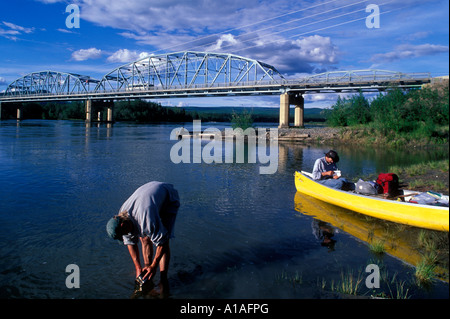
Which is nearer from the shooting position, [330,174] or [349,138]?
[330,174]

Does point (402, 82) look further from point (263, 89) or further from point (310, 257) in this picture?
point (310, 257)

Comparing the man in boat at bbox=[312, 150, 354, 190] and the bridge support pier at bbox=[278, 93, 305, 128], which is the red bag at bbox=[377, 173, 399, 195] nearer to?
the man in boat at bbox=[312, 150, 354, 190]

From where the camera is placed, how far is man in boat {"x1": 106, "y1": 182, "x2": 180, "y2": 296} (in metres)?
4.75

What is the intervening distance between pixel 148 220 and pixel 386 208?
21.3 ft

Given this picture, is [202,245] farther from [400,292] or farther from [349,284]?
→ [400,292]

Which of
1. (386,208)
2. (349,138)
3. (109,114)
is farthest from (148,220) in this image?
(109,114)

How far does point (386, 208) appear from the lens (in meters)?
8.57

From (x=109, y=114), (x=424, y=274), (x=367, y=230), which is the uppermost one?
(x=109, y=114)

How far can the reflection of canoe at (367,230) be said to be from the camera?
701 cm

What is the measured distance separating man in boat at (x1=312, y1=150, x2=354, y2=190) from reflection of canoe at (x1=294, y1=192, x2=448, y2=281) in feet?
2.53

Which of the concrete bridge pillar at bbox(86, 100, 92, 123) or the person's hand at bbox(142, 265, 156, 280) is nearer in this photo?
the person's hand at bbox(142, 265, 156, 280)

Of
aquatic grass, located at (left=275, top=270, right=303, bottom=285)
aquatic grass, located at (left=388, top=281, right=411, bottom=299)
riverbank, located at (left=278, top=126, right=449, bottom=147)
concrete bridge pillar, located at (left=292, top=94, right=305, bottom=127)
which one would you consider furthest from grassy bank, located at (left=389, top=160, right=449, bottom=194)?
concrete bridge pillar, located at (left=292, top=94, right=305, bottom=127)

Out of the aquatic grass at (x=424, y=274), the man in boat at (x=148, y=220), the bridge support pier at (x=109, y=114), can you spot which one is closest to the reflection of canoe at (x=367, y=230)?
the aquatic grass at (x=424, y=274)

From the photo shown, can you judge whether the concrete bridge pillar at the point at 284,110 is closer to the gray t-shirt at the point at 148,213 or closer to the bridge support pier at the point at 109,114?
the gray t-shirt at the point at 148,213
